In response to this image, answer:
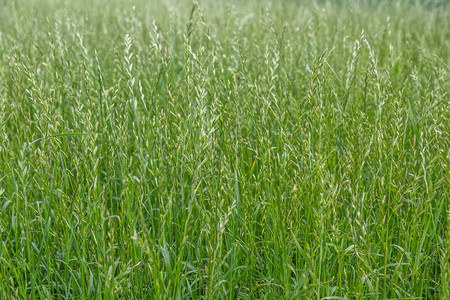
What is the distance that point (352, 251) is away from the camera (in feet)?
5.38

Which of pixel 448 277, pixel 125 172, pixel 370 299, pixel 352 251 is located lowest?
pixel 370 299

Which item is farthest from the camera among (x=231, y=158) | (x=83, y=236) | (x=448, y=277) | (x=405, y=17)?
(x=405, y=17)

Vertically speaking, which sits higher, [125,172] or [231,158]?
[125,172]

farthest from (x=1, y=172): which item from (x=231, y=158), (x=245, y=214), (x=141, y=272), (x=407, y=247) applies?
(x=407, y=247)

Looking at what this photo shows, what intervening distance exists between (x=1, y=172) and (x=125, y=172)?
0.84 metres

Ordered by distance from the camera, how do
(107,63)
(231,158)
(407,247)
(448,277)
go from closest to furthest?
(448,277) → (407,247) → (231,158) → (107,63)

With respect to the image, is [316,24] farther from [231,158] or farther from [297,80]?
[231,158]

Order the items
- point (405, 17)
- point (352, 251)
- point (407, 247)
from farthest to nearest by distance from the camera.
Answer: point (405, 17)
point (352, 251)
point (407, 247)

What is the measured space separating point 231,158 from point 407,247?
806mm

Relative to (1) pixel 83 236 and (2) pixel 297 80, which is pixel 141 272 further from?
(2) pixel 297 80

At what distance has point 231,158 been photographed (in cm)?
190

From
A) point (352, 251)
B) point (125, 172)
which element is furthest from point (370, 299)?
point (125, 172)

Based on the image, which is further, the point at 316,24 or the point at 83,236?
the point at 316,24

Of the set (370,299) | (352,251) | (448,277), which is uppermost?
(448,277)
